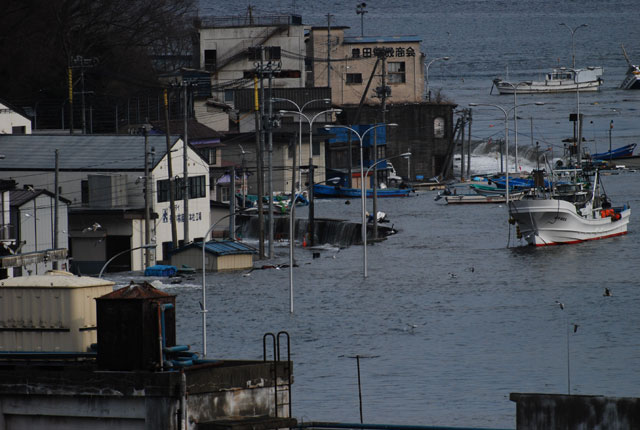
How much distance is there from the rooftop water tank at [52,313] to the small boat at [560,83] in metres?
159

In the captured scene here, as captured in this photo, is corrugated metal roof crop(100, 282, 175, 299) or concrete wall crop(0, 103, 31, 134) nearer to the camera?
corrugated metal roof crop(100, 282, 175, 299)

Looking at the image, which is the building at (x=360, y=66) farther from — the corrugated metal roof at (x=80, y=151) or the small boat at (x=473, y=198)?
the corrugated metal roof at (x=80, y=151)

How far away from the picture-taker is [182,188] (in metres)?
64.5

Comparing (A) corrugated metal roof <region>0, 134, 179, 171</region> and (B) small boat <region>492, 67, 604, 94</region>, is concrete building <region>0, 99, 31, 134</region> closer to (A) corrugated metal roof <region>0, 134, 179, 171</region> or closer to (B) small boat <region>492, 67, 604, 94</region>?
(A) corrugated metal roof <region>0, 134, 179, 171</region>

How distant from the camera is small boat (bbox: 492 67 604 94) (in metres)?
176

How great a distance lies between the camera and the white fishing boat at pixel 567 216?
7306cm

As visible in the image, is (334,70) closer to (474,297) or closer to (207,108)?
(207,108)

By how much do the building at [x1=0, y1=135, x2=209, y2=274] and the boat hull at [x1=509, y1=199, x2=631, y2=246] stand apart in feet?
64.1

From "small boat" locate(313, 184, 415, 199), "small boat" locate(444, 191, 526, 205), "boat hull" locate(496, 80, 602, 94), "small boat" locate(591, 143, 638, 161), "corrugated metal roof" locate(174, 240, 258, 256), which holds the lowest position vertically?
"corrugated metal roof" locate(174, 240, 258, 256)

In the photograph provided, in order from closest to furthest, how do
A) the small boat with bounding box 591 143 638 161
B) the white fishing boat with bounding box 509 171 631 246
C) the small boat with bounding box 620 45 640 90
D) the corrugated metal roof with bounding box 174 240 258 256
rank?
1. the corrugated metal roof with bounding box 174 240 258 256
2. the white fishing boat with bounding box 509 171 631 246
3. the small boat with bounding box 591 143 638 161
4. the small boat with bounding box 620 45 640 90

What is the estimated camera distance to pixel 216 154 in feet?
285

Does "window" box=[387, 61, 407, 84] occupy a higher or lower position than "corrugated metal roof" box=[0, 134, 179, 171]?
higher

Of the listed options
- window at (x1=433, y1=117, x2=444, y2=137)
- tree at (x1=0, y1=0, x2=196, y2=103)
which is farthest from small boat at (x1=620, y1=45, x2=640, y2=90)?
tree at (x1=0, y1=0, x2=196, y2=103)

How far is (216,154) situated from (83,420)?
70036mm
